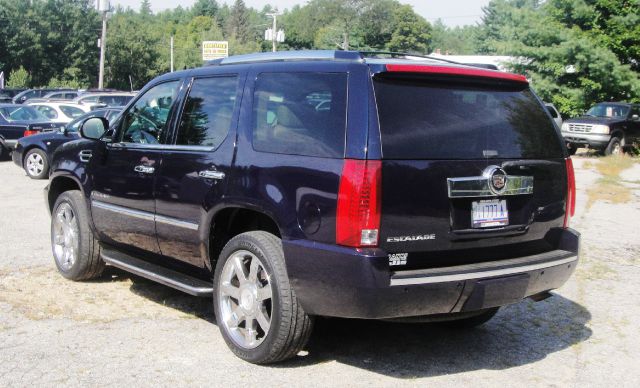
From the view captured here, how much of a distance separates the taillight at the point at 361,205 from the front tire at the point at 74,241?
3.18 m

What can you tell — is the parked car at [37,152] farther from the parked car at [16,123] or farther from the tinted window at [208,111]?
the tinted window at [208,111]

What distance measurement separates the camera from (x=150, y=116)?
5.93 metres

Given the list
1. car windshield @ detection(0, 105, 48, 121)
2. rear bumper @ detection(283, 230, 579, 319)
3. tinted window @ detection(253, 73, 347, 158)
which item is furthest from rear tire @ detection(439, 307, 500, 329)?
car windshield @ detection(0, 105, 48, 121)

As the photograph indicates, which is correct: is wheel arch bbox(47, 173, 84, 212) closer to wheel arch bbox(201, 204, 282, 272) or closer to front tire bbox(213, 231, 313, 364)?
wheel arch bbox(201, 204, 282, 272)

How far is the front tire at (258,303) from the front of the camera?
14.4ft

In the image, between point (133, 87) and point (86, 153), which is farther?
point (133, 87)

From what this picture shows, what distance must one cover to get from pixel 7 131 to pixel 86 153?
48.0ft

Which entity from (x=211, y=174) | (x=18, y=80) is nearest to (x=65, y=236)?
(x=211, y=174)

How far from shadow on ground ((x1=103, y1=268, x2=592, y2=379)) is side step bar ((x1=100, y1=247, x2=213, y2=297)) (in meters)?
0.45

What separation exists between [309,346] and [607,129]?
21.8 metres

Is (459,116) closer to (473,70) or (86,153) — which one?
(473,70)

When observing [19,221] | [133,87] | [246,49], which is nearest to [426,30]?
[246,49]

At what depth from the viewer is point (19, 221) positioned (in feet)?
32.3

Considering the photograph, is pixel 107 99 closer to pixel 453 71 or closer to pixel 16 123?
pixel 16 123
